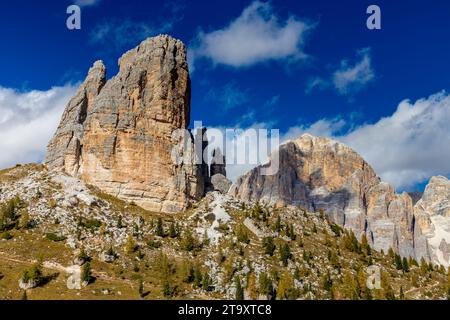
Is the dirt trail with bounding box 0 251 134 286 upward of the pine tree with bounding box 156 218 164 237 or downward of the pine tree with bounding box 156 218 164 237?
downward

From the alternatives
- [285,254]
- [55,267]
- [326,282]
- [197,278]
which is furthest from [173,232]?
[326,282]

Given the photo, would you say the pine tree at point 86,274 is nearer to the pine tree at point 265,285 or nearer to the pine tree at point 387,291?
the pine tree at point 265,285

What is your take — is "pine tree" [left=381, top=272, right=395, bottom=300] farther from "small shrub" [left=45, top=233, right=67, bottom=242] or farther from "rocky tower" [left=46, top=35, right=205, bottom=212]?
"small shrub" [left=45, top=233, right=67, bottom=242]

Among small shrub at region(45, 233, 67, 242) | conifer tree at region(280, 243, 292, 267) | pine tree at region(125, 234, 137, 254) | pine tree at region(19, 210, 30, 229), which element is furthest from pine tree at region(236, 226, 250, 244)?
pine tree at region(19, 210, 30, 229)

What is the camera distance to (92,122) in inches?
6083

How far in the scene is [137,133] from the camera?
503 feet

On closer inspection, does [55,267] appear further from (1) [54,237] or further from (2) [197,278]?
(2) [197,278]

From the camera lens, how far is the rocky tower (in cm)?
14850

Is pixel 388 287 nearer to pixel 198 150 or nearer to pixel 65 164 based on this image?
pixel 198 150

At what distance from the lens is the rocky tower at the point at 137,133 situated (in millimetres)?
148500

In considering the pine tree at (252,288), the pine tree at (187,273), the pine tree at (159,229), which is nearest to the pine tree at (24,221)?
the pine tree at (159,229)

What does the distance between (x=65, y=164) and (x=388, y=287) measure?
3699 inches
